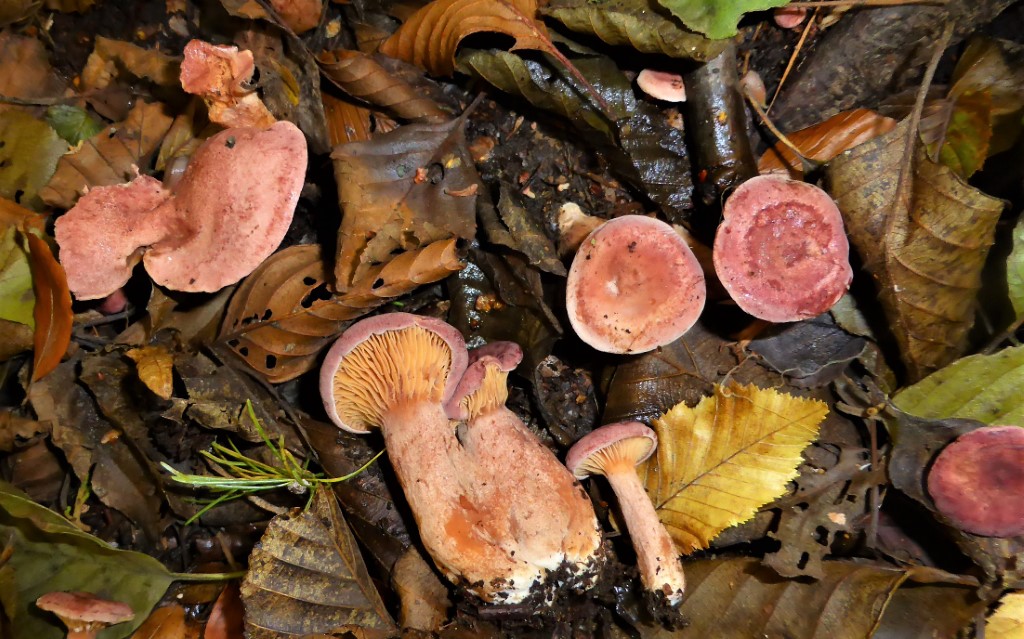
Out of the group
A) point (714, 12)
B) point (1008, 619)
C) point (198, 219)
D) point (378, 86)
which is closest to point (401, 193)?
point (378, 86)

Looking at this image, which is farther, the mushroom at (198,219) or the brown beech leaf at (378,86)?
the brown beech leaf at (378,86)

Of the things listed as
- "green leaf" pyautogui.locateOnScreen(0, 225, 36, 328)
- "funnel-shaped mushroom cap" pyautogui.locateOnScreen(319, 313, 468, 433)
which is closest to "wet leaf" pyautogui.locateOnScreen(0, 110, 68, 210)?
"green leaf" pyautogui.locateOnScreen(0, 225, 36, 328)

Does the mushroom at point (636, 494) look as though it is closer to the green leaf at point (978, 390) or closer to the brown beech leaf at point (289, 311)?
the brown beech leaf at point (289, 311)

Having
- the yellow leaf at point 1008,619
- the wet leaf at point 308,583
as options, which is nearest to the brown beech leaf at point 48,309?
the wet leaf at point 308,583

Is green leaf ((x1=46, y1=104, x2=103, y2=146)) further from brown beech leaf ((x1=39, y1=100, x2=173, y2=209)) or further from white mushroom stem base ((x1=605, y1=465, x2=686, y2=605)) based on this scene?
white mushroom stem base ((x1=605, y1=465, x2=686, y2=605))

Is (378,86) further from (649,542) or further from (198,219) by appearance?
(649,542)

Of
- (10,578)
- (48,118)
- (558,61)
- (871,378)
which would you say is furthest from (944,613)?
(48,118)

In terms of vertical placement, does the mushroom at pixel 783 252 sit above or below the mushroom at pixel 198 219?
above
